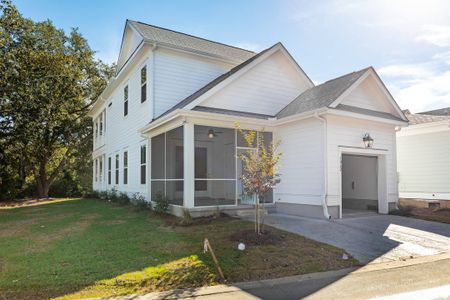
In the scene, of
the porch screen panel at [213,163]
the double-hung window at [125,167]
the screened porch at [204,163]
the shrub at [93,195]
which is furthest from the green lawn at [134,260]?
the shrub at [93,195]

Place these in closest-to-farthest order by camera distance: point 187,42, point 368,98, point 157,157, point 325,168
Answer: point 325,168
point 368,98
point 157,157
point 187,42

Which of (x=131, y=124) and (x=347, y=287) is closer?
(x=347, y=287)

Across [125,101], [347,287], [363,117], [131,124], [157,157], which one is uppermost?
[125,101]

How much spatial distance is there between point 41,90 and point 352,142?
15957mm

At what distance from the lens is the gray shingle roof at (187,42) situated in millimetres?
14180

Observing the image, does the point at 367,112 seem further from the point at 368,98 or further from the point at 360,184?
the point at 360,184

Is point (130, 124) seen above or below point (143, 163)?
above

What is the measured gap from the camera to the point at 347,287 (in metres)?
5.09

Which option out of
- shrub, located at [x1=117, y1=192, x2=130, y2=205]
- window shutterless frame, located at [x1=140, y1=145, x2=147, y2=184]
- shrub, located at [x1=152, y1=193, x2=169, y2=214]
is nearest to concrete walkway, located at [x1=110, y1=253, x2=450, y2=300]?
shrub, located at [x1=152, y1=193, x2=169, y2=214]

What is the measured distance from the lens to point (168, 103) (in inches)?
535

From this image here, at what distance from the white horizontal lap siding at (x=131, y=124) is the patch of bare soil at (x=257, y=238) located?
7.02 metres

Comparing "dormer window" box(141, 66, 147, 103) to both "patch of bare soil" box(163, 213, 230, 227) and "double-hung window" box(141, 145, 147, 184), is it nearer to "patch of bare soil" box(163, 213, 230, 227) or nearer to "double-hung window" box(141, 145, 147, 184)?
"double-hung window" box(141, 145, 147, 184)

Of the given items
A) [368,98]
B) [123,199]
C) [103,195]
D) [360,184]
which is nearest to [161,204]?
[123,199]

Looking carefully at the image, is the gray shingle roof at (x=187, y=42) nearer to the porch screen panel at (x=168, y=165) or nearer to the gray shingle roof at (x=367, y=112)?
the porch screen panel at (x=168, y=165)
